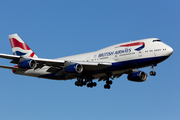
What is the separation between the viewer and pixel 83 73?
48688 mm

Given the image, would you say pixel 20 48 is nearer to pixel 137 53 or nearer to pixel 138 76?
pixel 138 76

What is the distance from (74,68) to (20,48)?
15.3m

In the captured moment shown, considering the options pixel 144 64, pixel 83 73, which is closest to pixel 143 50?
pixel 144 64

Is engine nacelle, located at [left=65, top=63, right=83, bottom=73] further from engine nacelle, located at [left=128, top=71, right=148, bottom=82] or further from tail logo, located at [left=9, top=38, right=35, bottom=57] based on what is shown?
tail logo, located at [left=9, top=38, right=35, bottom=57]

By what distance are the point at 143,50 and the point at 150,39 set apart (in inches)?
86.9

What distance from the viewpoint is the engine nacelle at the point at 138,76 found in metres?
51.9

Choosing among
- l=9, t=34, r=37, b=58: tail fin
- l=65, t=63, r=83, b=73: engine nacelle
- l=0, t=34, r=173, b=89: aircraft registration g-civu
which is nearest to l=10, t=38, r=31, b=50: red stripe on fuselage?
l=9, t=34, r=37, b=58: tail fin

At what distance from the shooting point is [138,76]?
5184 cm

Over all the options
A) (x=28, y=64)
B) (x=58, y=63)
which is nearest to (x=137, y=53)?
(x=58, y=63)

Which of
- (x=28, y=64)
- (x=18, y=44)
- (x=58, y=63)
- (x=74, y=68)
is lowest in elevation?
(x=74, y=68)

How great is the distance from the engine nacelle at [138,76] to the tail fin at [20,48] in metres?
17.6

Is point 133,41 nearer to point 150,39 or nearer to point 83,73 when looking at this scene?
point 150,39

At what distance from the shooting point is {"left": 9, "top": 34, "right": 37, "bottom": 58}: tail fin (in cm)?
5516

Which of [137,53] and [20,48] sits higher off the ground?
[20,48]
